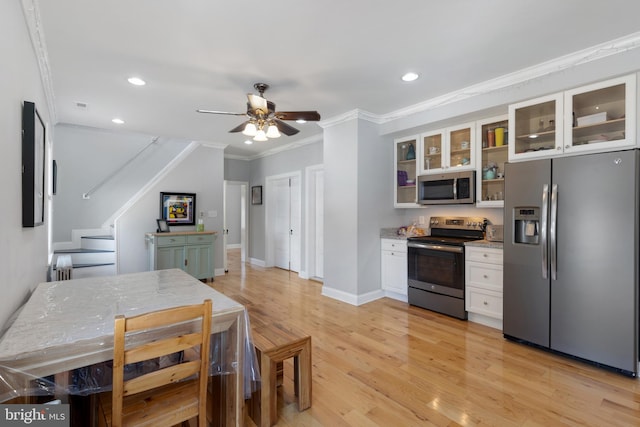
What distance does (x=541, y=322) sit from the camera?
9.20ft

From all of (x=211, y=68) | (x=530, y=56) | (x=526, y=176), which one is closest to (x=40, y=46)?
(x=211, y=68)

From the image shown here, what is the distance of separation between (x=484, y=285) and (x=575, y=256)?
97 cm

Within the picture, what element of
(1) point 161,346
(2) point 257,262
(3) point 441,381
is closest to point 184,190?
(2) point 257,262

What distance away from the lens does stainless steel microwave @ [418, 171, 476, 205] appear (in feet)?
12.4

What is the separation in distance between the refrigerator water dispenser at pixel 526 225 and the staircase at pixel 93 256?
568cm

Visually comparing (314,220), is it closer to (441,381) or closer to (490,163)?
(490,163)

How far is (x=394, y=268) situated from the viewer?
4.36 m

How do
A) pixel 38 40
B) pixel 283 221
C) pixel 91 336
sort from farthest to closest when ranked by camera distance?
pixel 283 221 < pixel 38 40 < pixel 91 336

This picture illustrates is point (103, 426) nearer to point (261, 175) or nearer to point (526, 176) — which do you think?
point (526, 176)

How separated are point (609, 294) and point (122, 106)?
18.2 feet

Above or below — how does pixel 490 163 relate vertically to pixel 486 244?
above

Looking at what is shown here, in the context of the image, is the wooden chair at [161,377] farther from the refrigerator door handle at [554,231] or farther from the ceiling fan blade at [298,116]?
the refrigerator door handle at [554,231]

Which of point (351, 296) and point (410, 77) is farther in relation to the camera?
point (351, 296)

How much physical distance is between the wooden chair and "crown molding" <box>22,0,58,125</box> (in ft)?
7.16
